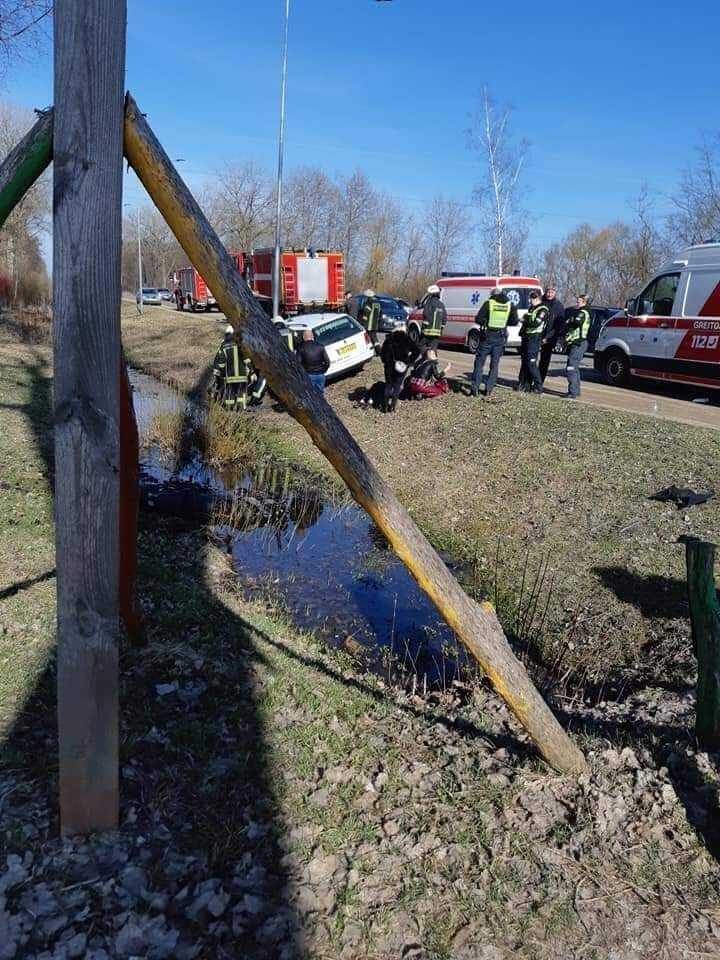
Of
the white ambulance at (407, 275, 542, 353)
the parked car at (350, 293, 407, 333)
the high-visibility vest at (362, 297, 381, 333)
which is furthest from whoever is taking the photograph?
the parked car at (350, 293, 407, 333)

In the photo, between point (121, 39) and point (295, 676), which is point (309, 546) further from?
point (121, 39)

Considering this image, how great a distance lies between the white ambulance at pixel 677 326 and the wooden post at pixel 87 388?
521 inches

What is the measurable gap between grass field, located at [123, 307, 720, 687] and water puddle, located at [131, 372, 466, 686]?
28.4 inches

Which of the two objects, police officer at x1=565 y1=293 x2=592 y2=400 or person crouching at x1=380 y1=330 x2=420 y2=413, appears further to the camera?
police officer at x1=565 y1=293 x2=592 y2=400

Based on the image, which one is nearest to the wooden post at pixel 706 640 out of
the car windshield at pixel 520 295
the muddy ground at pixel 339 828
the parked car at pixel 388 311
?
A: the muddy ground at pixel 339 828

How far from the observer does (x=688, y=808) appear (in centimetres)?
281

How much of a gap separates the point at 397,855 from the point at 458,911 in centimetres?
30

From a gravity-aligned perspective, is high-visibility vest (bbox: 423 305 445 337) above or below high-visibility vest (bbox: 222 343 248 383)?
above

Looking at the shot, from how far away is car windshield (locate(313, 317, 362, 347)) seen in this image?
1455 cm

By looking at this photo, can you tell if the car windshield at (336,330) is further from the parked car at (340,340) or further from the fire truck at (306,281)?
the fire truck at (306,281)

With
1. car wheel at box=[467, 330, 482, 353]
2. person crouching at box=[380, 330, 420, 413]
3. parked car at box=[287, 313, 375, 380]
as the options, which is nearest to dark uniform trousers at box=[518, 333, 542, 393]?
person crouching at box=[380, 330, 420, 413]

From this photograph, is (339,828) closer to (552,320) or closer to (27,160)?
(27,160)

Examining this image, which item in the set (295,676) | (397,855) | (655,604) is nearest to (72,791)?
(397,855)

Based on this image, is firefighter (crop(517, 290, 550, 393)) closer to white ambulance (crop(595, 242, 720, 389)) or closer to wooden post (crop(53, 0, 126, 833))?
white ambulance (crop(595, 242, 720, 389))
